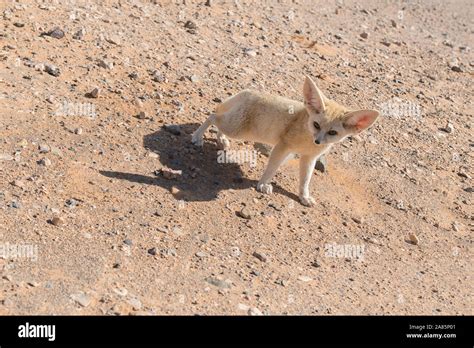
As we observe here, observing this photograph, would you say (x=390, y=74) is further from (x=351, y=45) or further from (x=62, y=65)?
(x=62, y=65)

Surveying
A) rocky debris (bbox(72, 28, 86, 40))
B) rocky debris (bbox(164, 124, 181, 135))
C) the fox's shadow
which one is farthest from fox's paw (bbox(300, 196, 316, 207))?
rocky debris (bbox(72, 28, 86, 40))

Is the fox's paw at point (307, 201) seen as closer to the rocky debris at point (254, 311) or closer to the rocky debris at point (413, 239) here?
the rocky debris at point (413, 239)

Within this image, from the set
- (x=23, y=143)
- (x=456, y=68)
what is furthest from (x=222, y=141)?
(x=456, y=68)

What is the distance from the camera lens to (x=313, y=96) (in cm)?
814

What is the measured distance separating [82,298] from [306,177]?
3.57 m

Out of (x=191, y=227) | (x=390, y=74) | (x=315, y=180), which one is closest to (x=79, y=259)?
(x=191, y=227)

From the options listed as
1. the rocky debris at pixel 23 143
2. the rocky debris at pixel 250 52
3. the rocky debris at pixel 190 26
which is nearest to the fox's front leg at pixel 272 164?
the rocky debris at pixel 23 143

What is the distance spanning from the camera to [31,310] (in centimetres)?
577

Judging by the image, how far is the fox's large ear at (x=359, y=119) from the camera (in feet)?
26.2

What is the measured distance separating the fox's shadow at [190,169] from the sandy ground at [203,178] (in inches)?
1.0

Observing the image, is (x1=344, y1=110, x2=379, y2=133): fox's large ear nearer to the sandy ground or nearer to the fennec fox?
the fennec fox

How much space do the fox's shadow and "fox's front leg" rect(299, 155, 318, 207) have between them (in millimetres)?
605

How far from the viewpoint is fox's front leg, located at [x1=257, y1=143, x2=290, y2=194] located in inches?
337

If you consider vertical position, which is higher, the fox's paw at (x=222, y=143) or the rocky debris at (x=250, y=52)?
the rocky debris at (x=250, y=52)
